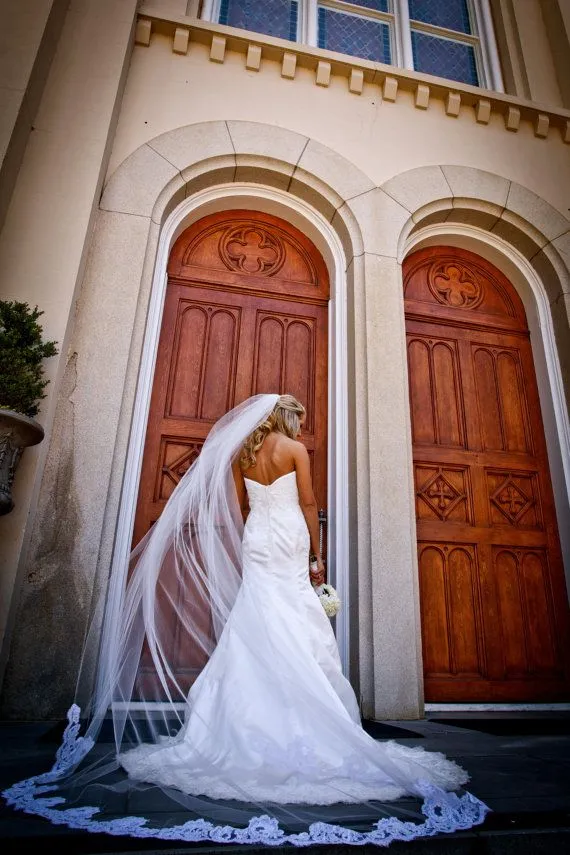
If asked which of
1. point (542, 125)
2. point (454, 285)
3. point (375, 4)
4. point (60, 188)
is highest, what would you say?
point (375, 4)

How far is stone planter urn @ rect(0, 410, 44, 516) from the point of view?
126 inches

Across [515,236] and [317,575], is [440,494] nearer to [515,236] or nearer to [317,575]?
[317,575]

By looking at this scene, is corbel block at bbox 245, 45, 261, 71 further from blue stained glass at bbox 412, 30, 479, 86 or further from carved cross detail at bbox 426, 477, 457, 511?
carved cross detail at bbox 426, 477, 457, 511

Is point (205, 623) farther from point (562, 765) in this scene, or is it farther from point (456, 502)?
point (456, 502)

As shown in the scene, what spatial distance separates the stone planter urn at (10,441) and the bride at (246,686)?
36.4 inches

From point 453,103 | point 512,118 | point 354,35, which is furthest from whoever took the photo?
point 354,35

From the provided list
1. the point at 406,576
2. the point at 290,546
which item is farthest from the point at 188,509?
the point at 406,576

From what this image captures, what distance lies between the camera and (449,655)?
4324mm

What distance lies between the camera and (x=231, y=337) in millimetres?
4922

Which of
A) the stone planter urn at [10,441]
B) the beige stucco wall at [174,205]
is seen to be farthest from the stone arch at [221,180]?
the stone planter urn at [10,441]

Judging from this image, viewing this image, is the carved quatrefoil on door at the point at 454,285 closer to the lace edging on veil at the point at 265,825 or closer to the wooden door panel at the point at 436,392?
the wooden door panel at the point at 436,392

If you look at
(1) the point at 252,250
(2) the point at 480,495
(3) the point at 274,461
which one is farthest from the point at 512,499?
(1) the point at 252,250

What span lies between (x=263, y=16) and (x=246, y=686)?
7.15 m

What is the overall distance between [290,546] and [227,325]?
2.48 metres
